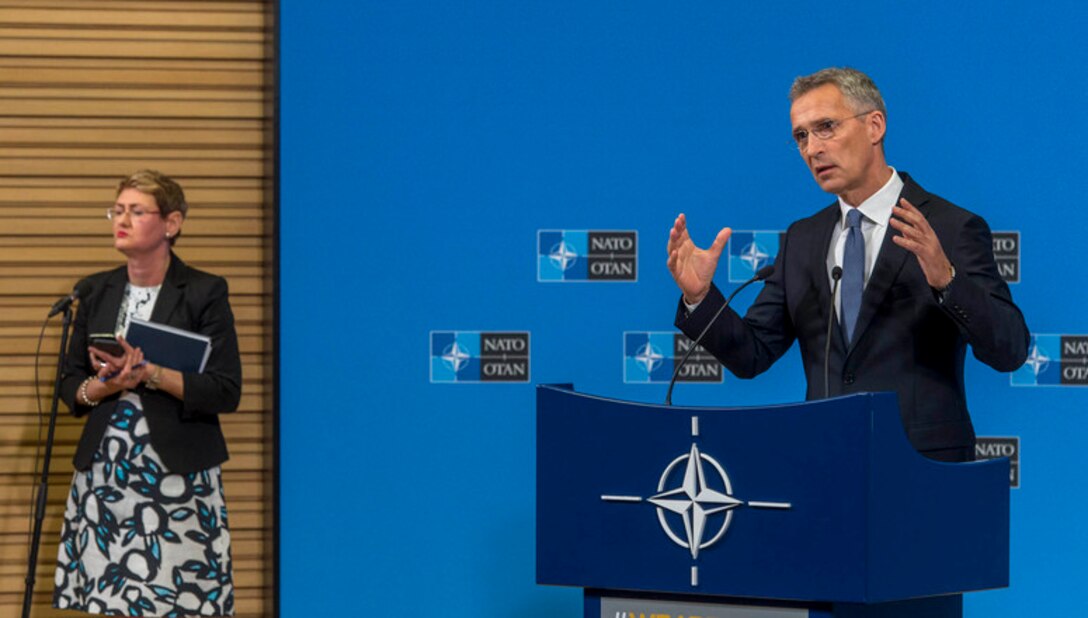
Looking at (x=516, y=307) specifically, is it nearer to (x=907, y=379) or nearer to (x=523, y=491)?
(x=523, y=491)

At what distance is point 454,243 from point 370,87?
611 mm

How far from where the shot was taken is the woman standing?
434 cm

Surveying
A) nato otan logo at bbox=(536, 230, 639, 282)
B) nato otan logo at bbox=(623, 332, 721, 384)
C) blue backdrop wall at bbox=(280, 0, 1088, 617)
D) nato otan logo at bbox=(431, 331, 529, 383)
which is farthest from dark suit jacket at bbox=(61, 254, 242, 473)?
nato otan logo at bbox=(623, 332, 721, 384)

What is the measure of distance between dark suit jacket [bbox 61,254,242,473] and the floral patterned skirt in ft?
0.15

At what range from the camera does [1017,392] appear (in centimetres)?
500

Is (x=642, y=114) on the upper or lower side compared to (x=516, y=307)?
upper

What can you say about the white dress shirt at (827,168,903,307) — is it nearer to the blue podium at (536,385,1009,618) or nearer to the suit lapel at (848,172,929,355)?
the suit lapel at (848,172,929,355)

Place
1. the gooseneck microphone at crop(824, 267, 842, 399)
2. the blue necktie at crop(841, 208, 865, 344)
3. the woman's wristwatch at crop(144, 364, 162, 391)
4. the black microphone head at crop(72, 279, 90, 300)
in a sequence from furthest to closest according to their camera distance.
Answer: the black microphone head at crop(72, 279, 90, 300) < the woman's wristwatch at crop(144, 364, 162, 391) < the blue necktie at crop(841, 208, 865, 344) < the gooseneck microphone at crop(824, 267, 842, 399)

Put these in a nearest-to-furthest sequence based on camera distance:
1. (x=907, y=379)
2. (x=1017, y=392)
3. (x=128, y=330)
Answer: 1. (x=907, y=379)
2. (x=128, y=330)
3. (x=1017, y=392)

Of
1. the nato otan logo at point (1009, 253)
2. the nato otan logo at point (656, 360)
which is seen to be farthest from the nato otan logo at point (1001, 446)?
the nato otan logo at point (656, 360)

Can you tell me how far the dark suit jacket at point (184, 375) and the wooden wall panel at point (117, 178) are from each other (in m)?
0.60

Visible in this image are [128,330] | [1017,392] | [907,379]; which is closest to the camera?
[907,379]

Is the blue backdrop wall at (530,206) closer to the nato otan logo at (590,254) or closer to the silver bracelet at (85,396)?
the nato otan logo at (590,254)

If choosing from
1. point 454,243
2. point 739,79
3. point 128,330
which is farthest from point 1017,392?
point 128,330
